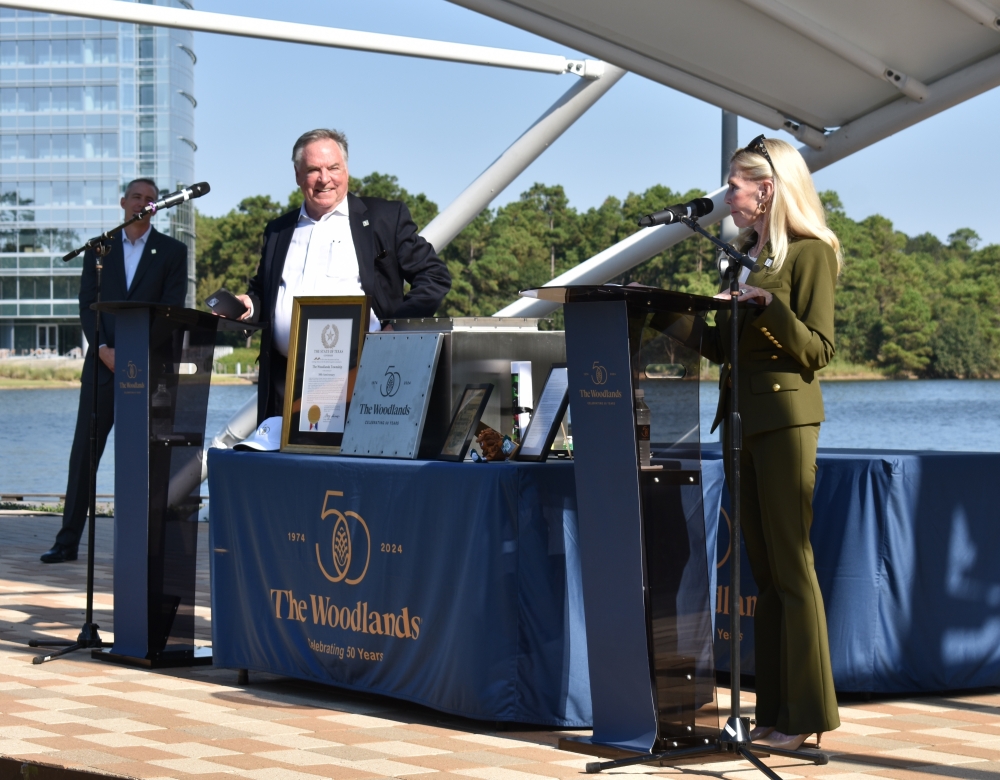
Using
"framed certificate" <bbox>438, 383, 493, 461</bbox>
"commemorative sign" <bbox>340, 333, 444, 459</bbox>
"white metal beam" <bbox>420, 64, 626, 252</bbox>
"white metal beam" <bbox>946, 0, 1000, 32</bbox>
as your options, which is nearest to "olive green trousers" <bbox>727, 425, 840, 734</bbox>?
"framed certificate" <bbox>438, 383, 493, 461</bbox>

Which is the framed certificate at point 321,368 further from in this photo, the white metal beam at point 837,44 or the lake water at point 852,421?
the lake water at point 852,421

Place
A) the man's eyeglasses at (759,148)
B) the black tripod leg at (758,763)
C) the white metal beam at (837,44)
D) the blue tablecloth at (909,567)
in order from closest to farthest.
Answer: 1. the black tripod leg at (758,763)
2. the man's eyeglasses at (759,148)
3. the blue tablecloth at (909,567)
4. the white metal beam at (837,44)

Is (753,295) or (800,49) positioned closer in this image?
(753,295)

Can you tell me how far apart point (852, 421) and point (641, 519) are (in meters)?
53.6

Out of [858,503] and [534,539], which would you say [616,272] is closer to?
[858,503]

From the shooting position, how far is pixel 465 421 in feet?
14.0

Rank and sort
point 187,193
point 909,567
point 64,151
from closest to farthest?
point 909,567, point 187,193, point 64,151

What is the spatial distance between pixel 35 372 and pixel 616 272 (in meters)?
67.0

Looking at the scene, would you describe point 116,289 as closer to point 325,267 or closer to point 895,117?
point 325,267

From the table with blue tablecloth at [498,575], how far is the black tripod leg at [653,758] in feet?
1.52

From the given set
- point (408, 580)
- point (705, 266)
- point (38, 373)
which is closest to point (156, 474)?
point (408, 580)

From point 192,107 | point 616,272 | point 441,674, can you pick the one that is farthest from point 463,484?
point 192,107

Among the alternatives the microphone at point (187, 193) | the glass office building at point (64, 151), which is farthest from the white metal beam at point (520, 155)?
the glass office building at point (64, 151)

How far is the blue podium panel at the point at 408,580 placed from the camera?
403 cm
